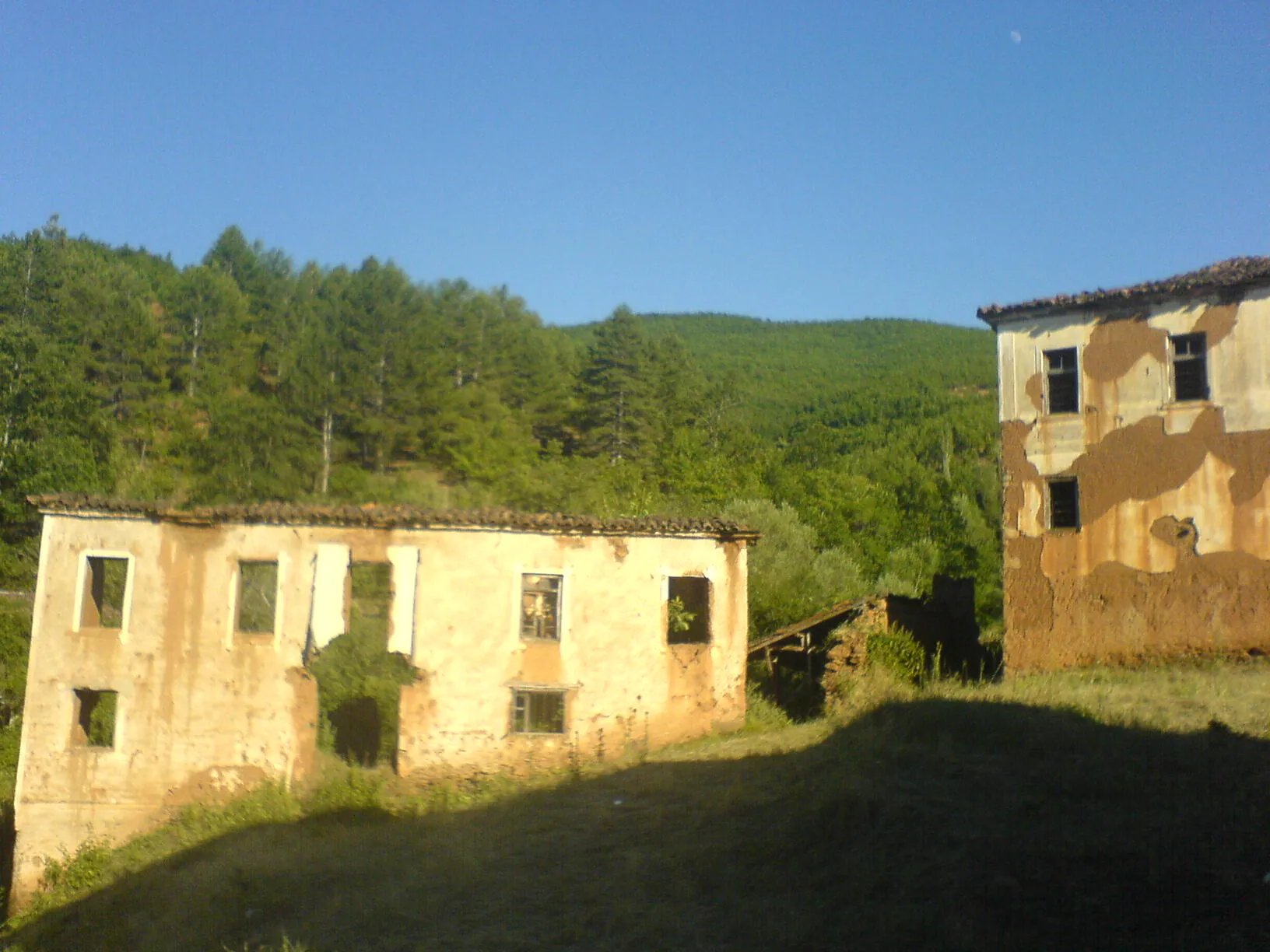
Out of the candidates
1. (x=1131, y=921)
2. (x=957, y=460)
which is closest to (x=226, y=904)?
(x=1131, y=921)

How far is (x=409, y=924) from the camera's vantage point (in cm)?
1309

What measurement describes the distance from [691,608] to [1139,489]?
10061 millimetres

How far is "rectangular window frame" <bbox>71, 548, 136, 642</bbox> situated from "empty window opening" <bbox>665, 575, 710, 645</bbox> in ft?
36.7

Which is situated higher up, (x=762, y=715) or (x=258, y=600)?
(x=258, y=600)

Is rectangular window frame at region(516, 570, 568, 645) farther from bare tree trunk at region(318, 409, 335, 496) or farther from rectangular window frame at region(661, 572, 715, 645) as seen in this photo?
bare tree trunk at region(318, 409, 335, 496)

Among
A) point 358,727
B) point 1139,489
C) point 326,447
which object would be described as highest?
point 326,447

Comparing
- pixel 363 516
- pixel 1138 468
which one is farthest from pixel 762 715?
pixel 363 516

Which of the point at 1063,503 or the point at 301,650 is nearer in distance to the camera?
the point at 301,650

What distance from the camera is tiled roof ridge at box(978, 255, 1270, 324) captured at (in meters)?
20.8

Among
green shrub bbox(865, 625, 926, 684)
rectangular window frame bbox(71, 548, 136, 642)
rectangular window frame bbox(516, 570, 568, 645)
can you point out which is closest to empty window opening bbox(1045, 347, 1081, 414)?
green shrub bbox(865, 625, 926, 684)

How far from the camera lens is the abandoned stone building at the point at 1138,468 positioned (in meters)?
20.6

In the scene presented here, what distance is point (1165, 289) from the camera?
21250 millimetres

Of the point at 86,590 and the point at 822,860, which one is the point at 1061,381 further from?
the point at 86,590

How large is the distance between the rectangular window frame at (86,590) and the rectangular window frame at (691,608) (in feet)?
36.1
